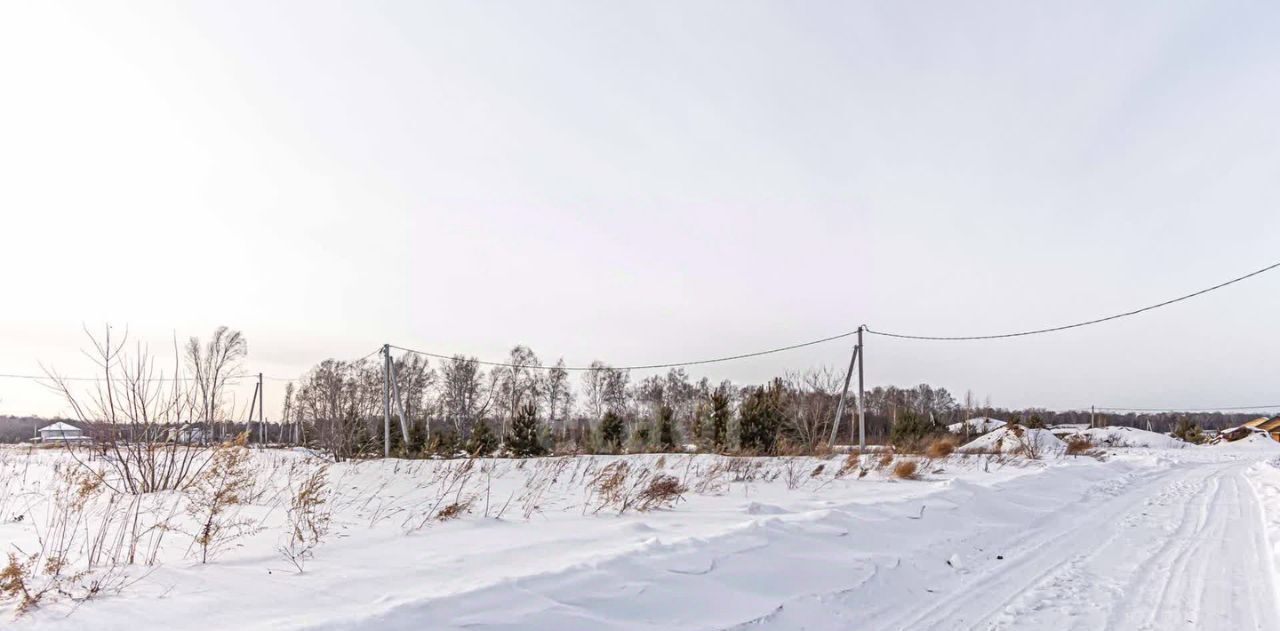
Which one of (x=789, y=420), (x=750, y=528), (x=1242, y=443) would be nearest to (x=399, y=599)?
(x=750, y=528)

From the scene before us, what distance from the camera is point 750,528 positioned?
18.8ft

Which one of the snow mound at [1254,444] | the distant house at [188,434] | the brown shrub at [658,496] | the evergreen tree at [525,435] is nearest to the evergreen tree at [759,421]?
the evergreen tree at [525,435]

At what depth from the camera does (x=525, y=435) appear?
28125 mm

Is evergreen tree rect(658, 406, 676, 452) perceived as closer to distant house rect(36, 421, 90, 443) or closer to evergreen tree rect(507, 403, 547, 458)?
evergreen tree rect(507, 403, 547, 458)

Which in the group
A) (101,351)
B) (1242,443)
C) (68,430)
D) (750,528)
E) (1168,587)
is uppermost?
(101,351)

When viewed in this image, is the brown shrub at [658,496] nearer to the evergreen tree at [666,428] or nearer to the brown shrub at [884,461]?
the brown shrub at [884,461]

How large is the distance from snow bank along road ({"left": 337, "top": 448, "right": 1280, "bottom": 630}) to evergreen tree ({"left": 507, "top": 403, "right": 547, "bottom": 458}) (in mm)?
21835

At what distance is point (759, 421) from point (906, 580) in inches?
802

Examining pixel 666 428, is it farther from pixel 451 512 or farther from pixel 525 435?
pixel 451 512

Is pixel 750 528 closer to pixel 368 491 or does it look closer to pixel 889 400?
pixel 368 491

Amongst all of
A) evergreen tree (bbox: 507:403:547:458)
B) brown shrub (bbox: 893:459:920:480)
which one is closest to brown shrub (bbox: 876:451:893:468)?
brown shrub (bbox: 893:459:920:480)

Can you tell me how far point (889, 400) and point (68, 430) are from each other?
8217 centimetres

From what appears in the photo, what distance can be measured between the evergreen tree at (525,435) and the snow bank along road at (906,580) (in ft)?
71.6

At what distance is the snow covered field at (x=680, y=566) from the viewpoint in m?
3.68
